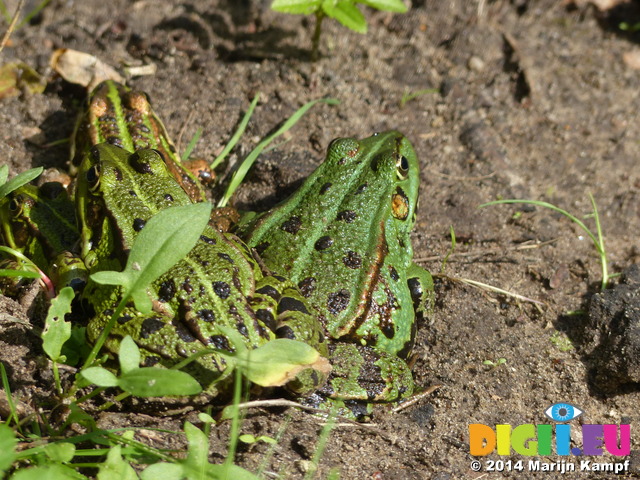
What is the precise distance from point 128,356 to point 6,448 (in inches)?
21.9

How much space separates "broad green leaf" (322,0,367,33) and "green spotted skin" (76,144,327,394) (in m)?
1.93

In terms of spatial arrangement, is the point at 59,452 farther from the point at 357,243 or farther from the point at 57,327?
the point at 357,243

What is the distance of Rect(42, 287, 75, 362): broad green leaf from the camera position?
2.98 metres

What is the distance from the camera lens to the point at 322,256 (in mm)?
4039

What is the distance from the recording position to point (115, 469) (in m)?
2.69

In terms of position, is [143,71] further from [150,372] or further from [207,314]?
[150,372]

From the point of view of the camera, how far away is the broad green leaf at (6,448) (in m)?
2.47

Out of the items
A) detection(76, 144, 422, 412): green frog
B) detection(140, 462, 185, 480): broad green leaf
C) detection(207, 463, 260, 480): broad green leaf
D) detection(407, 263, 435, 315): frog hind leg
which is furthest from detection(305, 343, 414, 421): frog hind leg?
detection(140, 462, 185, 480): broad green leaf

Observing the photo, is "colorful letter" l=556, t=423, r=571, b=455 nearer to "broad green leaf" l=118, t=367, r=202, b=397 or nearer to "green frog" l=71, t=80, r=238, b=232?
"broad green leaf" l=118, t=367, r=202, b=397

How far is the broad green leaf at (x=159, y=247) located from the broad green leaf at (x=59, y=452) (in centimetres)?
64

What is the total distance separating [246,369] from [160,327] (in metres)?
0.69

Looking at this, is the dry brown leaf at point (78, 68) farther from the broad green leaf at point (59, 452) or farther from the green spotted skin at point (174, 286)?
the broad green leaf at point (59, 452)

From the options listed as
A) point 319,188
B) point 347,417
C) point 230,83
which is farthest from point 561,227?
point 230,83

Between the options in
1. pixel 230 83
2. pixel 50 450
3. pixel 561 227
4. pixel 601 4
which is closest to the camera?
pixel 50 450
